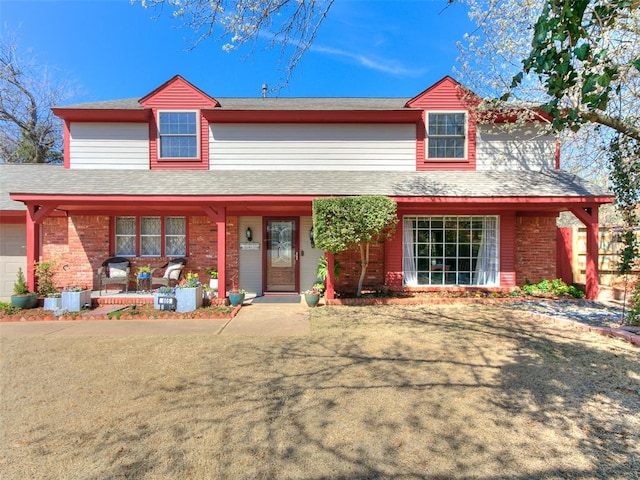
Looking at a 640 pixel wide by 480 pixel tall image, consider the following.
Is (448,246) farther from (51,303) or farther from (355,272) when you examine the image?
(51,303)

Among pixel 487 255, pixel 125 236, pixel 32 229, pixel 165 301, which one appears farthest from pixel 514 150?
pixel 32 229

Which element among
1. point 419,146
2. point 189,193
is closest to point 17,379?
point 189,193

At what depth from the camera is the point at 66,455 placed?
2.60 meters

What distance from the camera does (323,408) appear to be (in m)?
3.27

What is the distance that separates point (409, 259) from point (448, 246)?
1196 mm

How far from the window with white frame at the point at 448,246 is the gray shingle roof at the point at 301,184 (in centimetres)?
119

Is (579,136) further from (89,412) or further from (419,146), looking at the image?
(89,412)

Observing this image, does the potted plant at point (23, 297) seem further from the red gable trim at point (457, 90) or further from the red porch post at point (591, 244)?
the red porch post at point (591, 244)

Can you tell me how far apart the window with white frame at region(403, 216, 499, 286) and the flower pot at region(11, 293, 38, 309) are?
9.45 meters

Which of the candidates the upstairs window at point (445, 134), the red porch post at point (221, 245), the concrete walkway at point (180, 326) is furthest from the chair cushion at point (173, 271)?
the upstairs window at point (445, 134)

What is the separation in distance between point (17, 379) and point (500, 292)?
10213 millimetres

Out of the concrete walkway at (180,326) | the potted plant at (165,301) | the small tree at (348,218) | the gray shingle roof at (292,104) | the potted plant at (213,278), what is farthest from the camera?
the gray shingle roof at (292,104)

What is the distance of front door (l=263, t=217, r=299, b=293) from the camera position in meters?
9.63

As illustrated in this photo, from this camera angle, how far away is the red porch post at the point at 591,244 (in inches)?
321
